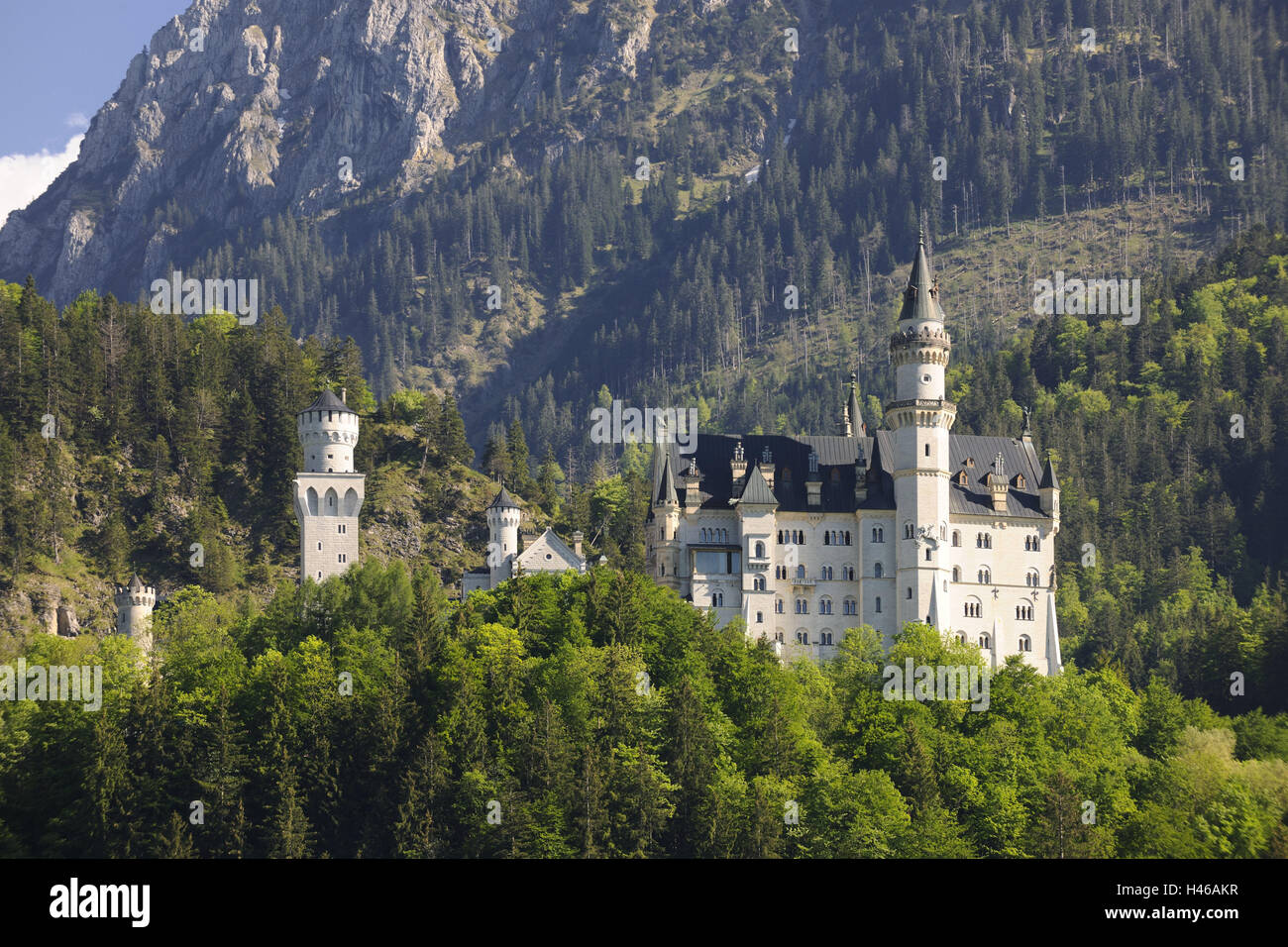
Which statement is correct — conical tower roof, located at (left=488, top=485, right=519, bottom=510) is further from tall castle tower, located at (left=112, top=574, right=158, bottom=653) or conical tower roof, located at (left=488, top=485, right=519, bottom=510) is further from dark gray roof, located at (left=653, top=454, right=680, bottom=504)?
tall castle tower, located at (left=112, top=574, right=158, bottom=653)

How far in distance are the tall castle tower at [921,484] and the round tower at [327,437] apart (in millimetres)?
37654

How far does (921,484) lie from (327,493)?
3968cm

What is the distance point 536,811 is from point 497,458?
A: 63532mm

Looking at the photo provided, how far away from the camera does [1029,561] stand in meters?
112

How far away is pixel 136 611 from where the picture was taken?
11669 cm

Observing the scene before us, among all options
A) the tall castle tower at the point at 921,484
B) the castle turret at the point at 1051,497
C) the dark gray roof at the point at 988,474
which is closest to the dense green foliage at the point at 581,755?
the tall castle tower at the point at 921,484

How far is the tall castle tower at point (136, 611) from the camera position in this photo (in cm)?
11619

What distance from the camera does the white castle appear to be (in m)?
109

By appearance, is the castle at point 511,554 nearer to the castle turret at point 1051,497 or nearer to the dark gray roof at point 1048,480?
the castle turret at point 1051,497

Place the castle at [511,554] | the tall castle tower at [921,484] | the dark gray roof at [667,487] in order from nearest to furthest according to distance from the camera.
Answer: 1. the tall castle tower at [921,484]
2. the dark gray roof at [667,487]
3. the castle at [511,554]

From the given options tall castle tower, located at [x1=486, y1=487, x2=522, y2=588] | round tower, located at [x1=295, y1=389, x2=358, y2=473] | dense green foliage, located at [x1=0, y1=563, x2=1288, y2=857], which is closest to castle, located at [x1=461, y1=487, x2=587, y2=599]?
tall castle tower, located at [x1=486, y1=487, x2=522, y2=588]
